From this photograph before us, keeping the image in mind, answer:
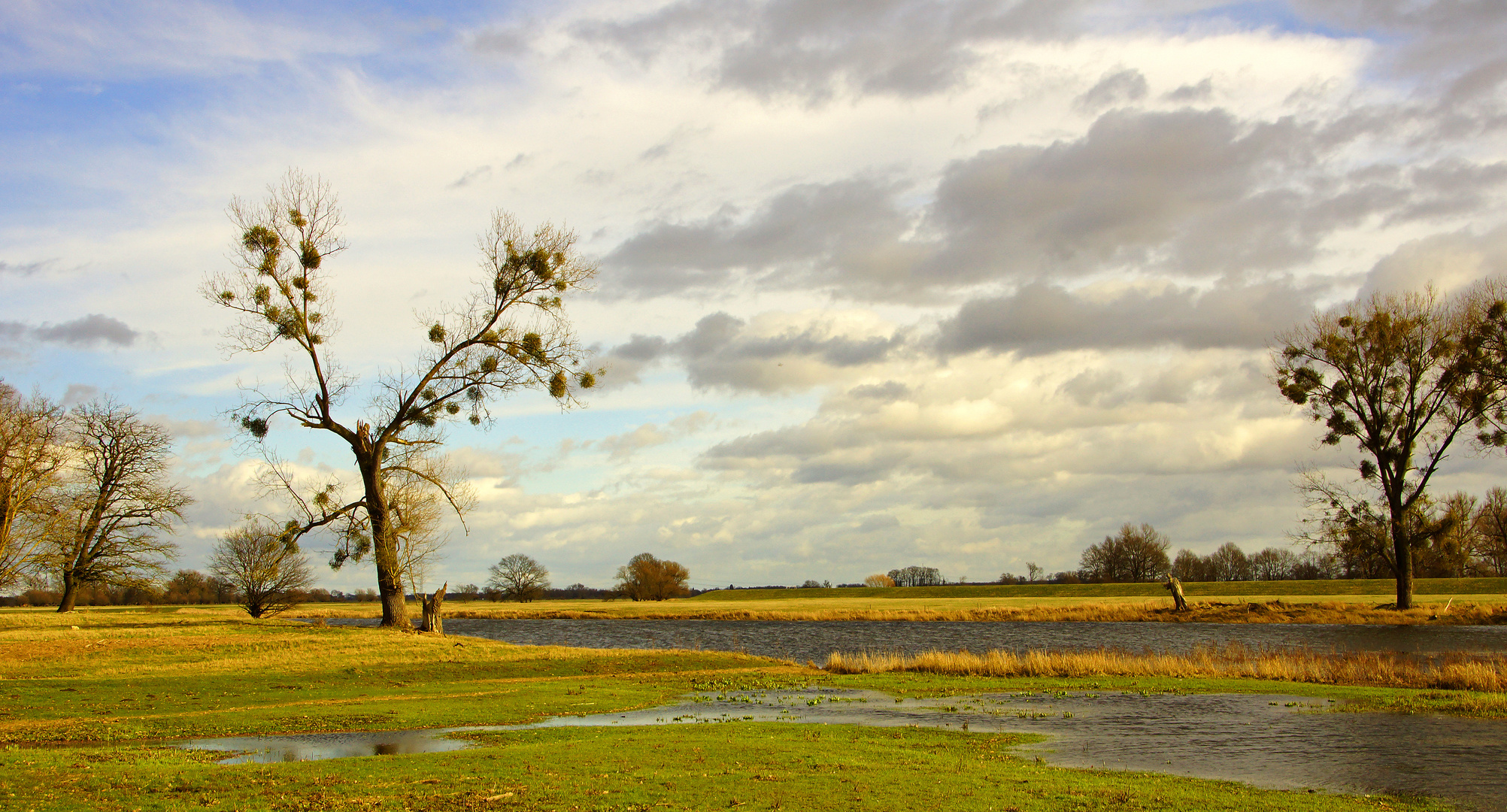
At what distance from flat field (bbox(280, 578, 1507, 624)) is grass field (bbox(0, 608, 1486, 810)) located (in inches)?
1062

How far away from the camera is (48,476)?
139ft

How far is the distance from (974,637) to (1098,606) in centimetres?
2196

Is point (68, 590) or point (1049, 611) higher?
point (68, 590)

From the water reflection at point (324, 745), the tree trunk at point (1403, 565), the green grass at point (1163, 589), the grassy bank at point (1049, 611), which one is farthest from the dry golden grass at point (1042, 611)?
the water reflection at point (324, 745)

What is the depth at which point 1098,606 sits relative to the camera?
72188 mm

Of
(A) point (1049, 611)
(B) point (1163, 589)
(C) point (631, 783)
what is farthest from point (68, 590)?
(B) point (1163, 589)

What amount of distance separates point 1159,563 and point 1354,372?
277 ft

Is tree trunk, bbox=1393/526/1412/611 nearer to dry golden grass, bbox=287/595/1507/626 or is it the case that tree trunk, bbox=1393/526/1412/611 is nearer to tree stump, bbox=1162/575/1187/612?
dry golden grass, bbox=287/595/1507/626

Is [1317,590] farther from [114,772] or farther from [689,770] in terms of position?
[114,772]

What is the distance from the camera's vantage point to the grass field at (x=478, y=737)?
11.7 metres

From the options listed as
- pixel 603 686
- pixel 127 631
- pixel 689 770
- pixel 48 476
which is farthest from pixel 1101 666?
pixel 48 476

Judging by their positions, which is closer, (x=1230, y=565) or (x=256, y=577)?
(x=256, y=577)

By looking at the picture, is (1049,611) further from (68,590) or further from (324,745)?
(68,590)

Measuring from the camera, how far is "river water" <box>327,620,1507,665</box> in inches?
1646
